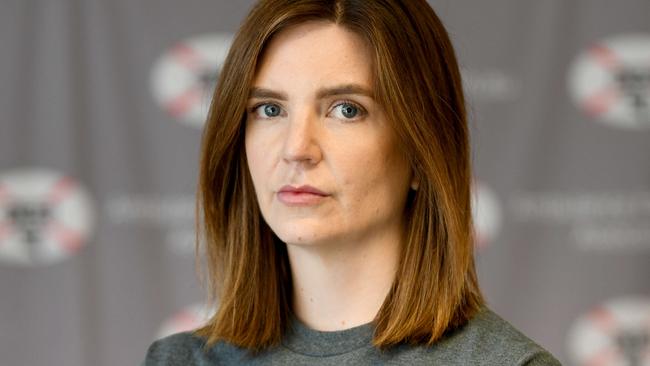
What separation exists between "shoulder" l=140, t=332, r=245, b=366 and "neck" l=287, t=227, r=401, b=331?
176mm

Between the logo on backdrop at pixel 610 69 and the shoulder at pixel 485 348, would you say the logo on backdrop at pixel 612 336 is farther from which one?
the shoulder at pixel 485 348

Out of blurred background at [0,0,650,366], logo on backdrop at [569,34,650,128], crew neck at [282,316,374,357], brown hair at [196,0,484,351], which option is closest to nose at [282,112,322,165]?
brown hair at [196,0,484,351]

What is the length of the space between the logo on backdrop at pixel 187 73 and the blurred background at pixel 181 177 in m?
0.01

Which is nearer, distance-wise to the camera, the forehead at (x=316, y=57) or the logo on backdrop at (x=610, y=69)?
the forehead at (x=316, y=57)

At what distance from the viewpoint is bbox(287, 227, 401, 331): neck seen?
1587 millimetres

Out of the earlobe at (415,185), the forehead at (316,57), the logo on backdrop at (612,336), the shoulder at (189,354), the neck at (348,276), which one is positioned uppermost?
the forehead at (316,57)

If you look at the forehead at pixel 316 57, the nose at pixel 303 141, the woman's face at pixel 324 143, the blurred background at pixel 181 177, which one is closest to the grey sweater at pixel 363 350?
the woman's face at pixel 324 143

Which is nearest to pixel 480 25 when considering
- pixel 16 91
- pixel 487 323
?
pixel 16 91

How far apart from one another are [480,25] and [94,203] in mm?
1207

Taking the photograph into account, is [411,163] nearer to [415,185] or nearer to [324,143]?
[415,185]

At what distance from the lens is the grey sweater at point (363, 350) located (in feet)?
4.93

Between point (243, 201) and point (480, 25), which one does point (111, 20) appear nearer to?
point (480, 25)

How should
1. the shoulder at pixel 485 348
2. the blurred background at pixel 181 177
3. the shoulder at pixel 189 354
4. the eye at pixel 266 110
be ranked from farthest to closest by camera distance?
1. the blurred background at pixel 181 177
2. the shoulder at pixel 189 354
3. the eye at pixel 266 110
4. the shoulder at pixel 485 348

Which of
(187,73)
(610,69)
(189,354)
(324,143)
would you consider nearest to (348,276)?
(324,143)
